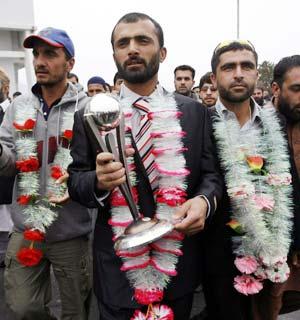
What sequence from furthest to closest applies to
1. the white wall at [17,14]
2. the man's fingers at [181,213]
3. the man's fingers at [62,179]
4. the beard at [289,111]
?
the white wall at [17,14]
the beard at [289,111]
the man's fingers at [62,179]
the man's fingers at [181,213]

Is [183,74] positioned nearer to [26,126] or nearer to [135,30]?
[26,126]

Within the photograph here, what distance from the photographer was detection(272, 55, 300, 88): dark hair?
2.40 meters

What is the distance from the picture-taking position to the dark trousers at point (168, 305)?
167cm

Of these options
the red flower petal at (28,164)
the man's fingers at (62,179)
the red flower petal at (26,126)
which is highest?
the red flower petal at (26,126)

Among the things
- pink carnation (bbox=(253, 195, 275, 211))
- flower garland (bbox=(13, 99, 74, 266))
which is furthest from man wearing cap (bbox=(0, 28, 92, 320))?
pink carnation (bbox=(253, 195, 275, 211))

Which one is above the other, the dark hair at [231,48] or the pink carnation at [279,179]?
the dark hair at [231,48]

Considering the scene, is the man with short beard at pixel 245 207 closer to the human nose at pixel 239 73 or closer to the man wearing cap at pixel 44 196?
the human nose at pixel 239 73

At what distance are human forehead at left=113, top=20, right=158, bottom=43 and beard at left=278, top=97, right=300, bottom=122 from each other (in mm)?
1064

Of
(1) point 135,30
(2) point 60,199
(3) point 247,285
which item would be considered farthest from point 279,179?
(2) point 60,199

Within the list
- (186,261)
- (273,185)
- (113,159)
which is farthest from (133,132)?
(273,185)

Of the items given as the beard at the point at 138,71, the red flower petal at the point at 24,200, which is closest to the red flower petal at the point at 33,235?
the red flower petal at the point at 24,200

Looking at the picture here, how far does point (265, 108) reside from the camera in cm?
217

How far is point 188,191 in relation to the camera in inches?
67.6

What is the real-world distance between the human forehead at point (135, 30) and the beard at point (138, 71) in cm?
10
